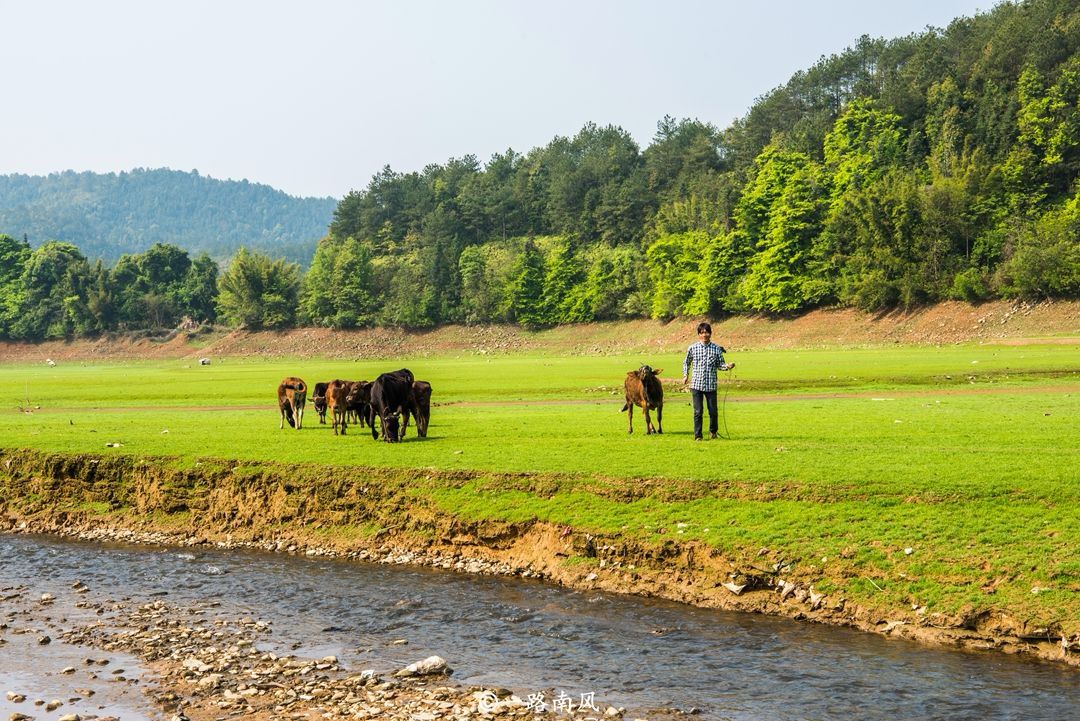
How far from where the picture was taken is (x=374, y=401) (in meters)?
23.4

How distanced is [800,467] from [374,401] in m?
11.2

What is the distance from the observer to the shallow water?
9.90 meters

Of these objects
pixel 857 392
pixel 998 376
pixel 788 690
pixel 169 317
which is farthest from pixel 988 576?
pixel 169 317

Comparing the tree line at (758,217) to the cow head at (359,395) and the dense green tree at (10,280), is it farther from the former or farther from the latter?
the cow head at (359,395)

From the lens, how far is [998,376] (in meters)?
40.0

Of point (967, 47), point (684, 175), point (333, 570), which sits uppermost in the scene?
point (967, 47)

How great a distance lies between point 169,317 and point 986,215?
425 feet

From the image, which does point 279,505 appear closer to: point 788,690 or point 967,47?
point 788,690

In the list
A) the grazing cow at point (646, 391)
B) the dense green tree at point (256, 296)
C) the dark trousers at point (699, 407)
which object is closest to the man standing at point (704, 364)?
the dark trousers at point (699, 407)

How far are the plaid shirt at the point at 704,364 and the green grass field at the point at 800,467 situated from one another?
4.67 ft

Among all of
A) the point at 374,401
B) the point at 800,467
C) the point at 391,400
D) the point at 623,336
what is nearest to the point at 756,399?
the point at 391,400

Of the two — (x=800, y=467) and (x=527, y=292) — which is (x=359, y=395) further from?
(x=527, y=292)

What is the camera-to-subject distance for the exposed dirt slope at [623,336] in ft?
269

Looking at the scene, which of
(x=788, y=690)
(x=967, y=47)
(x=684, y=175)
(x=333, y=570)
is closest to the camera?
(x=788, y=690)
